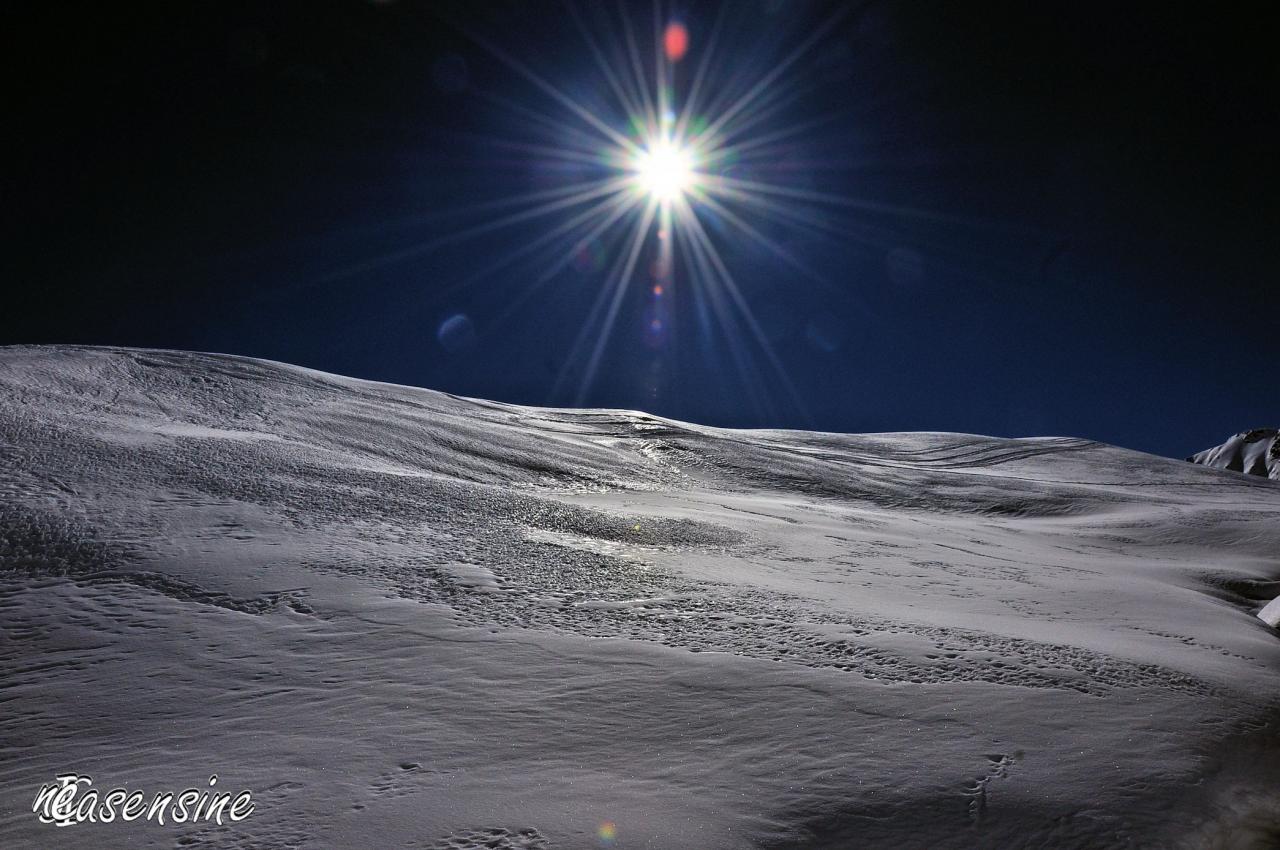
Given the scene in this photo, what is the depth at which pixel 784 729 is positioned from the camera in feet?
11.9

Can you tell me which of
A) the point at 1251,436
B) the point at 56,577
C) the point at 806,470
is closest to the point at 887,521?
the point at 806,470

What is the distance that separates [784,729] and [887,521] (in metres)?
11.2

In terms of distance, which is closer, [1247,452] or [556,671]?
[556,671]

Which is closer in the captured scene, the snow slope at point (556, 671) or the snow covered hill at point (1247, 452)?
the snow slope at point (556, 671)

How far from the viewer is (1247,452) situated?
109500 millimetres

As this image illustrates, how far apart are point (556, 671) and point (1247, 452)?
5607 inches

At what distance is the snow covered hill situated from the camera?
10362 centimetres

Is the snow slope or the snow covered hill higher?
the snow covered hill

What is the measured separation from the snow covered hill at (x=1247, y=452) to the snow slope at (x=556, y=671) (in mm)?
124412

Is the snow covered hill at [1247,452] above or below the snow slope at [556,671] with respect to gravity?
above

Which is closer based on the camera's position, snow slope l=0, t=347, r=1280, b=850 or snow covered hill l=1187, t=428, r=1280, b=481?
snow slope l=0, t=347, r=1280, b=850

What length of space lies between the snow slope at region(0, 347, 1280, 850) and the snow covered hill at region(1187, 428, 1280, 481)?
124412 millimetres

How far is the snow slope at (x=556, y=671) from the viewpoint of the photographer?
2.94 meters

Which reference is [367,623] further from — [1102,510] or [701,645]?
[1102,510]
